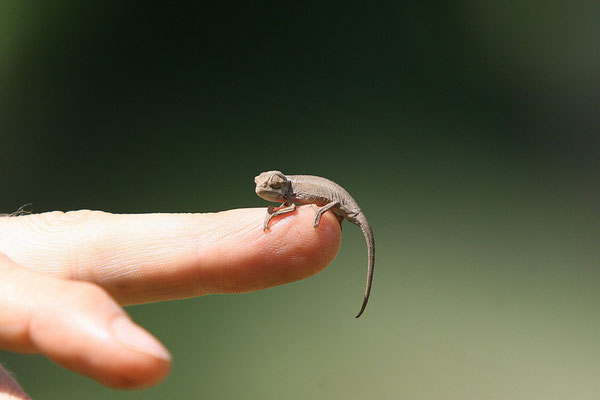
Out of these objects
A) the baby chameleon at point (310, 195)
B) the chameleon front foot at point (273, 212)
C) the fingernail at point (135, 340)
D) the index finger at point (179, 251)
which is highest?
the baby chameleon at point (310, 195)

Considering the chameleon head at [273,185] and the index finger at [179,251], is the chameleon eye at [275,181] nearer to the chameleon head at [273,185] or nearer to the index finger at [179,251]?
the chameleon head at [273,185]

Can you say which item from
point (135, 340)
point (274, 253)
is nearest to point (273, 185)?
point (274, 253)

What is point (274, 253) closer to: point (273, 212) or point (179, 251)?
point (273, 212)

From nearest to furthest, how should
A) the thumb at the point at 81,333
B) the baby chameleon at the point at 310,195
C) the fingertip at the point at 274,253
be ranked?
the thumb at the point at 81,333 → the fingertip at the point at 274,253 → the baby chameleon at the point at 310,195

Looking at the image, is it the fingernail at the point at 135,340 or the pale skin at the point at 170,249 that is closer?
the fingernail at the point at 135,340

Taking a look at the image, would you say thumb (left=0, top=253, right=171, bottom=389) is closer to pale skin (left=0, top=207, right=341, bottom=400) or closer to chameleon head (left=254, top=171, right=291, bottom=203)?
pale skin (left=0, top=207, right=341, bottom=400)

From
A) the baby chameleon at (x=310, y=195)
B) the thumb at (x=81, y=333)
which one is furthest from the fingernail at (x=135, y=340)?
the baby chameleon at (x=310, y=195)

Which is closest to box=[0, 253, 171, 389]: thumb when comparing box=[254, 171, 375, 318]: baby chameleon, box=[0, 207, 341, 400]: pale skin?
box=[0, 207, 341, 400]: pale skin

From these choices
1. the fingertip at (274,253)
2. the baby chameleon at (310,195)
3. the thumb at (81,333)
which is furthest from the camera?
the baby chameleon at (310,195)
